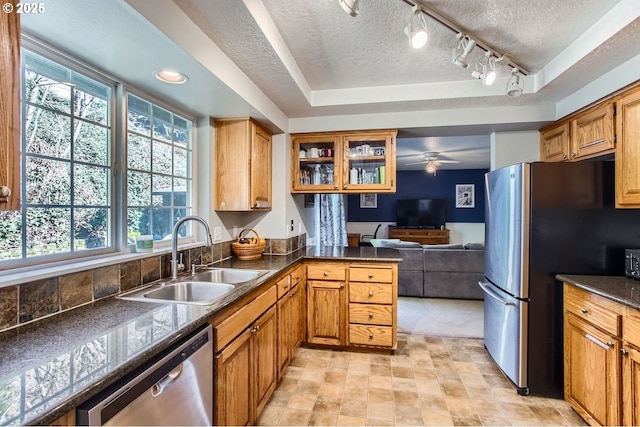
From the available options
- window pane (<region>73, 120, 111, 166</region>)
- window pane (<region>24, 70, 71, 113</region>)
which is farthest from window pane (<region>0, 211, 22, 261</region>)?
window pane (<region>24, 70, 71, 113</region>)

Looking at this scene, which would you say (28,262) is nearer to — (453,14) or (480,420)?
(453,14)

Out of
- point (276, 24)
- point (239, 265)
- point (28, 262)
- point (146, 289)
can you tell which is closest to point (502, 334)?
point (239, 265)

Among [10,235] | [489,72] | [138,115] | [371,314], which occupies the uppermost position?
[489,72]

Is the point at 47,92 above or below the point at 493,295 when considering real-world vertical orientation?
above

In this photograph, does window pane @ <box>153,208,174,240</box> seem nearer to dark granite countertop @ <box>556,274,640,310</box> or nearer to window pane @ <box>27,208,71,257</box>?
window pane @ <box>27,208,71,257</box>

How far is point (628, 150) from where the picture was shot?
1.92m

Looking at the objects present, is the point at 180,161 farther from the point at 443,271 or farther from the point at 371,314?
the point at 443,271

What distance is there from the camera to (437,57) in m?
2.13

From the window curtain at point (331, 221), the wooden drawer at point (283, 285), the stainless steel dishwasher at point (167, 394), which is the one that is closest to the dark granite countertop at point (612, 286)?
the wooden drawer at point (283, 285)

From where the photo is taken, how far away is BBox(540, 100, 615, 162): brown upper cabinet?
2.10 metres

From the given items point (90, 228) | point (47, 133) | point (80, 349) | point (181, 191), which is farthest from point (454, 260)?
point (47, 133)

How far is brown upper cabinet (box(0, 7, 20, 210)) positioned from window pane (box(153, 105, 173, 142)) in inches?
50.3

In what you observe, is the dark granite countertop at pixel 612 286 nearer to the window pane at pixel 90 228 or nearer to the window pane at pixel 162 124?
the window pane at pixel 90 228

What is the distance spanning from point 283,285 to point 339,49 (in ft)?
5.56
